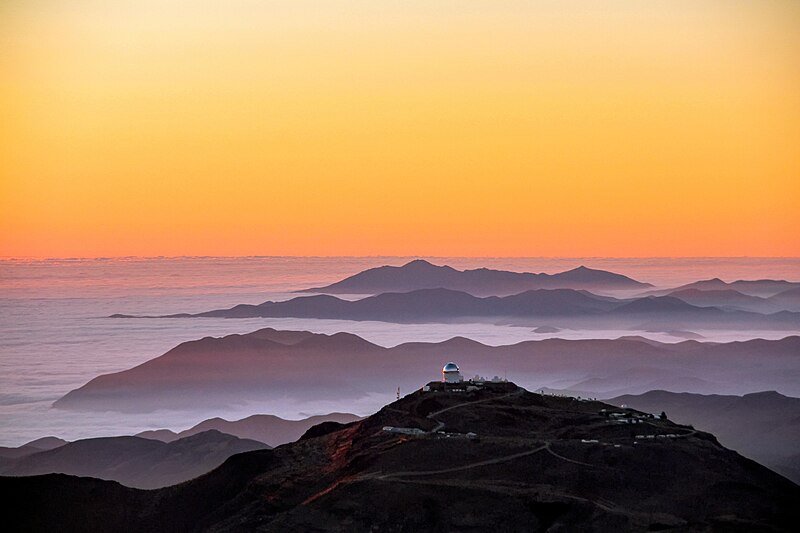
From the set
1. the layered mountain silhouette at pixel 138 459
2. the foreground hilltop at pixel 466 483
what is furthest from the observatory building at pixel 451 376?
the layered mountain silhouette at pixel 138 459

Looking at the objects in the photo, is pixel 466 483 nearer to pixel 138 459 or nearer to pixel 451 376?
pixel 451 376

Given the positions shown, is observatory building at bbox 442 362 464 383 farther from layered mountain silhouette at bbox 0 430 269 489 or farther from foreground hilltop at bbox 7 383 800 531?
layered mountain silhouette at bbox 0 430 269 489

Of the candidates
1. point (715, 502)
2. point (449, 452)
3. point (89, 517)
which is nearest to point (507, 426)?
point (449, 452)

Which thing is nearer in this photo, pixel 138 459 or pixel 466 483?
pixel 466 483

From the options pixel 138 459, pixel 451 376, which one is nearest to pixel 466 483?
pixel 451 376

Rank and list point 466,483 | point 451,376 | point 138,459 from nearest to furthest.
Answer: point 466,483 → point 451,376 → point 138,459

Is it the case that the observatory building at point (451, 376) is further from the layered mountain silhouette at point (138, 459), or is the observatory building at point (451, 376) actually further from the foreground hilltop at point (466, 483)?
the layered mountain silhouette at point (138, 459)

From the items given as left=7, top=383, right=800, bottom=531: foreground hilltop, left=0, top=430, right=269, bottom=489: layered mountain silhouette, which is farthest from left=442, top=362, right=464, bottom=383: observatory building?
left=0, top=430, right=269, bottom=489: layered mountain silhouette

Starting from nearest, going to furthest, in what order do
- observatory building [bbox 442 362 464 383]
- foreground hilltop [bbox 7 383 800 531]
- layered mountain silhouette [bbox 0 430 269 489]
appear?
1. foreground hilltop [bbox 7 383 800 531]
2. observatory building [bbox 442 362 464 383]
3. layered mountain silhouette [bbox 0 430 269 489]
